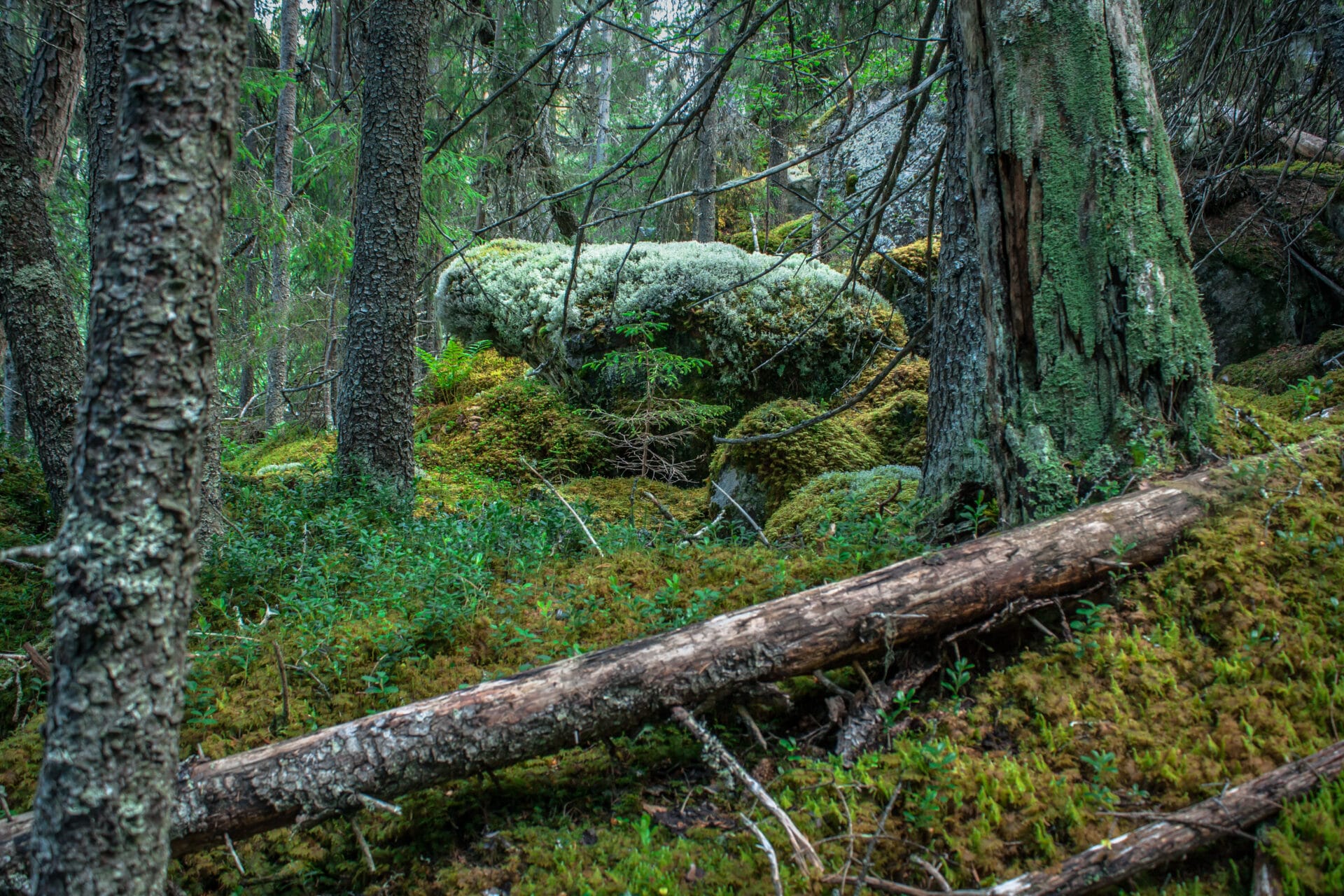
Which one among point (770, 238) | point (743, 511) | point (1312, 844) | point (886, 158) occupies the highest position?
point (886, 158)

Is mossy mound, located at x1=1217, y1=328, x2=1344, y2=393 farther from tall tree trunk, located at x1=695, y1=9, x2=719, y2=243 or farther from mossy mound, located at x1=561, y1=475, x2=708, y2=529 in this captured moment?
tall tree trunk, located at x1=695, y1=9, x2=719, y2=243

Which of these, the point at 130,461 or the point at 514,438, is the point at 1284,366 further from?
the point at 130,461

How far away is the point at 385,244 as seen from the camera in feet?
20.2

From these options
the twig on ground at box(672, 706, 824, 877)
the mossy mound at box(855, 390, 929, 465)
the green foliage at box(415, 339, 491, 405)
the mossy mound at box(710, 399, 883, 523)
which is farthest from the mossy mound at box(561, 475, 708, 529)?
the twig on ground at box(672, 706, 824, 877)

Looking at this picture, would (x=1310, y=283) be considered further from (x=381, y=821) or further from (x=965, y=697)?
(x=381, y=821)

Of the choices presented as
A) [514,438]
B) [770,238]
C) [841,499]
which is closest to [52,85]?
[514,438]

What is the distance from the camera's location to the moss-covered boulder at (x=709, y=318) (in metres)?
8.05

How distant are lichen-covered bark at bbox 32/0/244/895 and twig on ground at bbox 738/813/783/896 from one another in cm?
148

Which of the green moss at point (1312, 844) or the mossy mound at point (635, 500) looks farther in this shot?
the mossy mound at point (635, 500)

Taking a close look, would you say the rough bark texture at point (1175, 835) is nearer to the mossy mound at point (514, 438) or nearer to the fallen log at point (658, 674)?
the fallen log at point (658, 674)

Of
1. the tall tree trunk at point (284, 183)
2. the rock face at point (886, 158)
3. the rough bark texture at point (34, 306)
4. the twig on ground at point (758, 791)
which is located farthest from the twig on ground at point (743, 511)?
the tall tree trunk at point (284, 183)

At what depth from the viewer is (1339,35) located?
5414 mm

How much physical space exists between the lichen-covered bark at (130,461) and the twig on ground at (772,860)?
1484mm

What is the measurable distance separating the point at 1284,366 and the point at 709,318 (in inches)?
204
